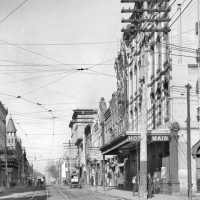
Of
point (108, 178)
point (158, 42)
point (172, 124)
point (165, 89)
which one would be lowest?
point (108, 178)

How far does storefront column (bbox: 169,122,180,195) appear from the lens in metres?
34.7

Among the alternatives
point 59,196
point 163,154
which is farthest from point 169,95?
point 59,196

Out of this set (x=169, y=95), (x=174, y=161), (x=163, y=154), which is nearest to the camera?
(x=174, y=161)

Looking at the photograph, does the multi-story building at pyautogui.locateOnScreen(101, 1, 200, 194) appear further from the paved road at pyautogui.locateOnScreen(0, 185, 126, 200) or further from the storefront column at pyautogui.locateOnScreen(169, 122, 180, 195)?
the paved road at pyautogui.locateOnScreen(0, 185, 126, 200)

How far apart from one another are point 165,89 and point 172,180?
720 cm

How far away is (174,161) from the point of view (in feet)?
114

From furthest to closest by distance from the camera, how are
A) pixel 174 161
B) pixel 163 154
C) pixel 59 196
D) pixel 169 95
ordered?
pixel 59 196
pixel 163 154
pixel 169 95
pixel 174 161

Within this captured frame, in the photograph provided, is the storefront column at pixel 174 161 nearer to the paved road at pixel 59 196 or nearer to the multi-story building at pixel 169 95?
the multi-story building at pixel 169 95

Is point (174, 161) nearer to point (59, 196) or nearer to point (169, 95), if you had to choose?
point (169, 95)

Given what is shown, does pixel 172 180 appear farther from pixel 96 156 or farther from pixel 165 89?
pixel 96 156

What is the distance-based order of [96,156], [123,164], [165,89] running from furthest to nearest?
[96,156], [123,164], [165,89]

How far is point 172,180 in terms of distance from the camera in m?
34.8

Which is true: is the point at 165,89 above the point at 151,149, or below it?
above

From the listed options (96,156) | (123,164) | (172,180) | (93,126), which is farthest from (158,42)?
(93,126)
